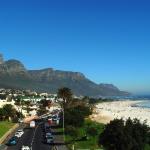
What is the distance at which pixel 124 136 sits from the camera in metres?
49.5

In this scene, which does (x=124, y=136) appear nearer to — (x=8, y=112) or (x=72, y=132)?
(x=72, y=132)

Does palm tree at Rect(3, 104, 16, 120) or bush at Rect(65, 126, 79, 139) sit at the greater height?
palm tree at Rect(3, 104, 16, 120)

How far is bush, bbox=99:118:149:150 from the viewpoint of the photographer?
4931 cm

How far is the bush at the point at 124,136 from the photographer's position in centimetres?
4931

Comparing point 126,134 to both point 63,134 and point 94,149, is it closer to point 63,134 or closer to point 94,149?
point 94,149

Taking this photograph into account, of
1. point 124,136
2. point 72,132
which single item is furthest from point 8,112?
point 124,136

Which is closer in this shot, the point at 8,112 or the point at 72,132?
the point at 72,132

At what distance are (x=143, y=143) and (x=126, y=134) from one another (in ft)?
8.04

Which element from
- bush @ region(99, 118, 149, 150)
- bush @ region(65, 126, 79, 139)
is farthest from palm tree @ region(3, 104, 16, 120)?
bush @ region(99, 118, 149, 150)

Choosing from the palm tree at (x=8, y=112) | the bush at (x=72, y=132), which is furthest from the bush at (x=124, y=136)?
the palm tree at (x=8, y=112)

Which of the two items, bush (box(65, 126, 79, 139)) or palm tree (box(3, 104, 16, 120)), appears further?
palm tree (box(3, 104, 16, 120))

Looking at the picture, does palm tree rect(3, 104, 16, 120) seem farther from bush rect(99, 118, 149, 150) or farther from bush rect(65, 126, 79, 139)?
bush rect(99, 118, 149, 150)

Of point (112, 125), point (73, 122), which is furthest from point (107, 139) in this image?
point (73, 122)

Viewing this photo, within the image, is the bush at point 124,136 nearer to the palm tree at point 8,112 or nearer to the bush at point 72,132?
the bush at point 72,132
